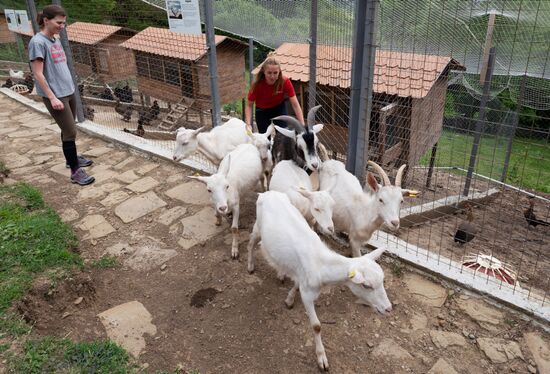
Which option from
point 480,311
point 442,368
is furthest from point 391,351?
point 480,311

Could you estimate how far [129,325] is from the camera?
3695 millimetres

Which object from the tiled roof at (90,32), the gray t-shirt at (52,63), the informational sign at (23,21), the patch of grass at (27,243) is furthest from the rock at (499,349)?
the tiled roof at (90,32)

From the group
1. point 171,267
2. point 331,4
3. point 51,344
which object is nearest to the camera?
point 51,344

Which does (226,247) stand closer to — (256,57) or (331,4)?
(331,4)

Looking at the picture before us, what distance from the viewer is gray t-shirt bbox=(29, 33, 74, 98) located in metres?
5.40

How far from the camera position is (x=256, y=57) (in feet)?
65.6

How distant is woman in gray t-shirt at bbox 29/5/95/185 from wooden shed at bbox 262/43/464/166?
3.62m

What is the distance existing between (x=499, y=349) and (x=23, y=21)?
1213 cm

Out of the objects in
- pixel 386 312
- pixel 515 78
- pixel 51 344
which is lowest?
pixel 51 344

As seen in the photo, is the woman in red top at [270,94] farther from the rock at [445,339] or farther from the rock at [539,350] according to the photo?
the rock at [539,350]

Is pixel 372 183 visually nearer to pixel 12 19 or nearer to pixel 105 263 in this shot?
pixel 105 263

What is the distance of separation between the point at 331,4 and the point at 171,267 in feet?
12.1

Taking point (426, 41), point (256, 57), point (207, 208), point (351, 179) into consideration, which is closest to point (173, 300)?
point (207, 208)

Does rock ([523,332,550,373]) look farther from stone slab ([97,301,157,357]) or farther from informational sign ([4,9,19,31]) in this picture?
informational sign ([4,9,19,31])
